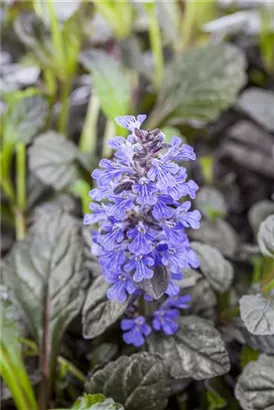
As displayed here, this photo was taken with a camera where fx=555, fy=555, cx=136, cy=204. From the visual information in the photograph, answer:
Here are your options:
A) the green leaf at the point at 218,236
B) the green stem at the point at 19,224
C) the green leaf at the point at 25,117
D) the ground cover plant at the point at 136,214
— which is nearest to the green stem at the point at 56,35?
the ground cover plant at the point at 136,214

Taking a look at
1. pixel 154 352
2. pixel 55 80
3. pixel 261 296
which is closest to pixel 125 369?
pixel 154 352

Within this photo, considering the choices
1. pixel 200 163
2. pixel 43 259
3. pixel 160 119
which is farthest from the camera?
pixel 200 163

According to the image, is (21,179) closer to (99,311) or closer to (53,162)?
(53,162)

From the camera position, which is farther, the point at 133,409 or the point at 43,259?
the point at 43,259

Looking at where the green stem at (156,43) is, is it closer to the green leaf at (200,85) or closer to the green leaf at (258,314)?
the green leaf at (200,85)

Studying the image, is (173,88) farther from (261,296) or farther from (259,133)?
(261,296)

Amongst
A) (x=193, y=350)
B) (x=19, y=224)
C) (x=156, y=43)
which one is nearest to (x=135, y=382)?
(x=193, y=350)
